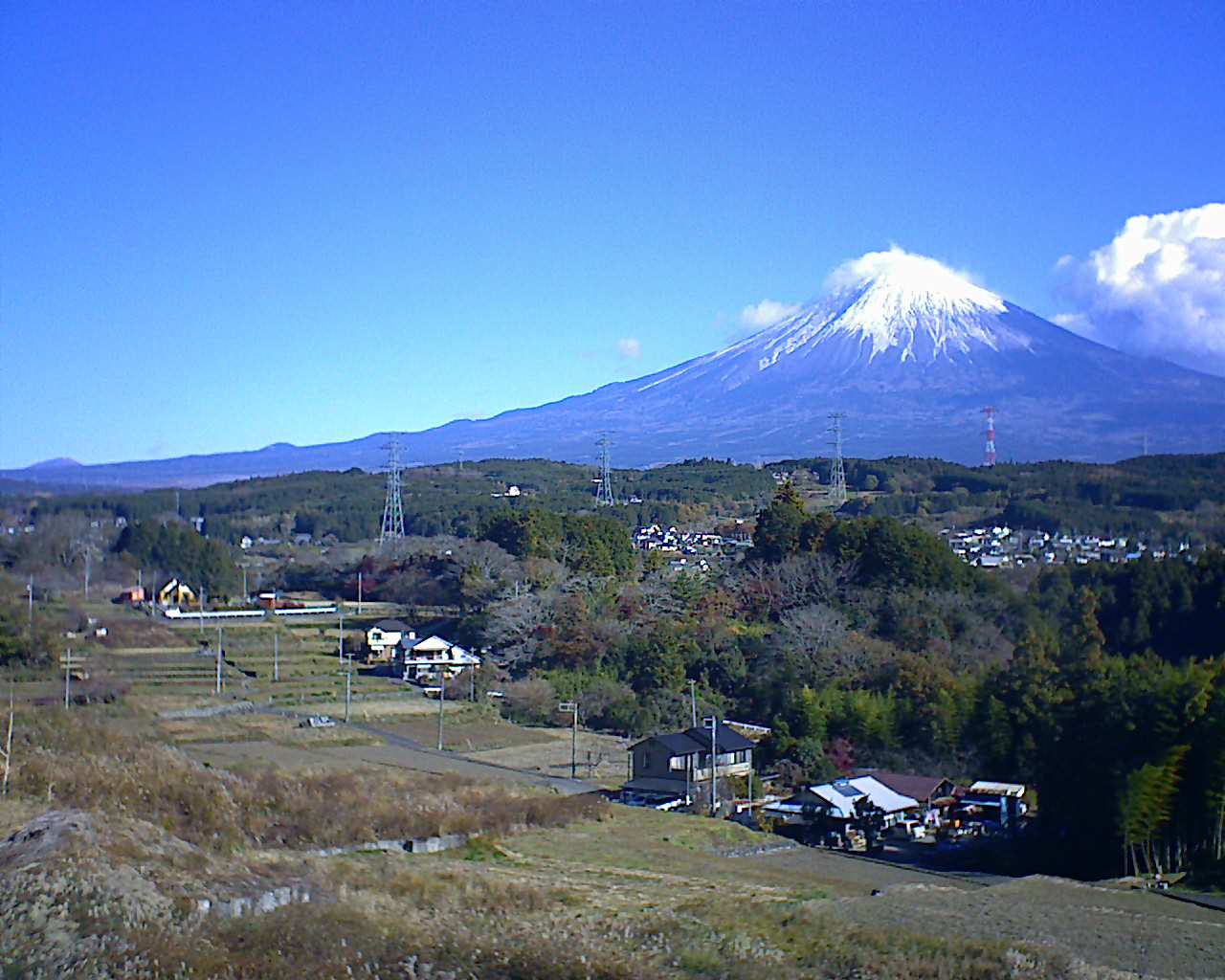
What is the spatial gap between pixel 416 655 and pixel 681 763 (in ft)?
26.4

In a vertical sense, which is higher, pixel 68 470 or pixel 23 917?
pixel 68 470

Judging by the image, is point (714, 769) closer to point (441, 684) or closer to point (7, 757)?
point (441, 684)

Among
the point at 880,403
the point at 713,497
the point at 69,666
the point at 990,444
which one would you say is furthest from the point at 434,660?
the point at 880,403

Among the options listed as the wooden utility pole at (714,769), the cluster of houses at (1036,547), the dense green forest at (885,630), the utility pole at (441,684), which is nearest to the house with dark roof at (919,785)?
the dense green forest at (885,630)

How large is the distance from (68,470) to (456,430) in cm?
4457

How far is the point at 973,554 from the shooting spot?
2622cm

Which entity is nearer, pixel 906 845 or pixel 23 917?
pixel 23 917

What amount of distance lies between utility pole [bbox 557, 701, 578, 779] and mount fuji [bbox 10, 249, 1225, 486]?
23426mm

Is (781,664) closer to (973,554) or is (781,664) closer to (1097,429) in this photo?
(973,554)

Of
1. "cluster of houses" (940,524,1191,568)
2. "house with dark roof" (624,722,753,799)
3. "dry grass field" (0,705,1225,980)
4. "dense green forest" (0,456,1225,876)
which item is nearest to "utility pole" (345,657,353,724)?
"dense green forest" (0,456,1225,876)

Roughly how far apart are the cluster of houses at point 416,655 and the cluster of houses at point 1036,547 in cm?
896

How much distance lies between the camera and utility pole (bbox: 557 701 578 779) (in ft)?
48.9

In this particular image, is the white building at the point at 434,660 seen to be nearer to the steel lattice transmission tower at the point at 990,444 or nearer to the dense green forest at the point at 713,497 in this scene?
the dense green forest at the point at 713,497

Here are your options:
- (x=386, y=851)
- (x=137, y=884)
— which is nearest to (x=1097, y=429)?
(x=386, y=851)
